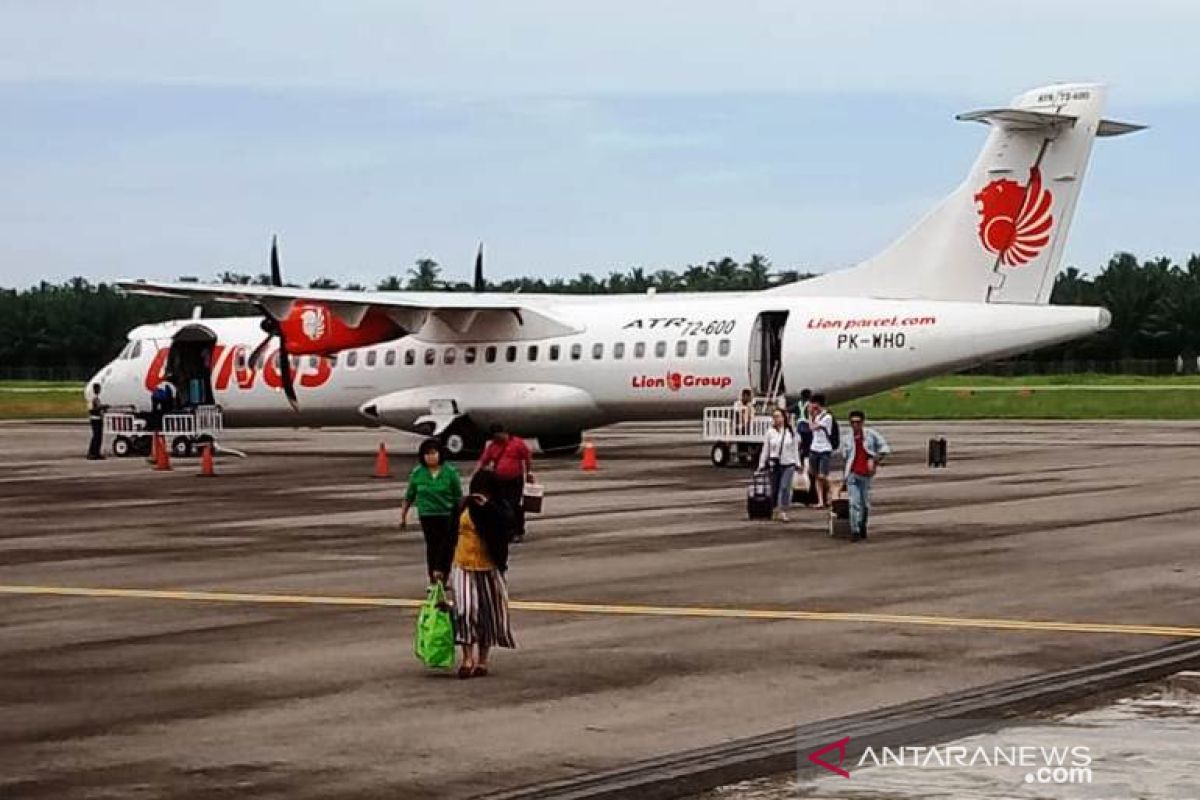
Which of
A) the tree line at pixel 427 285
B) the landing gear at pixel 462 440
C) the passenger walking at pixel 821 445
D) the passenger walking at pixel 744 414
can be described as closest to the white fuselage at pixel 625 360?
the landing gear at pixel 462 440

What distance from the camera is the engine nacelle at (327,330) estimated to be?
40.4m

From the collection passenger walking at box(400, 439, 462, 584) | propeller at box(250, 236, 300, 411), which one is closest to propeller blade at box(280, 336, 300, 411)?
propeller at box(250, 236, 300, 411)

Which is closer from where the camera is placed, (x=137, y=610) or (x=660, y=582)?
(x=137, y=610)

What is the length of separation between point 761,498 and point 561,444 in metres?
16.2

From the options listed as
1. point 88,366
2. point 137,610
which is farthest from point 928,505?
point 88,366

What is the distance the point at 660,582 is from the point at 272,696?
6587 millimetres

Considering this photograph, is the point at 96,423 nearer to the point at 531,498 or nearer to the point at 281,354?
the point at 281,354

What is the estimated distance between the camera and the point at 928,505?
88.1 ft

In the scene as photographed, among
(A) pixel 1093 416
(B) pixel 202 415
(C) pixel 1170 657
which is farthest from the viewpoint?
(A) pixel 1093 416

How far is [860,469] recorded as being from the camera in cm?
2217

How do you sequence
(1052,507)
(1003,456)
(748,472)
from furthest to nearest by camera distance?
(1003,456)
(748,472)
(1052,507)

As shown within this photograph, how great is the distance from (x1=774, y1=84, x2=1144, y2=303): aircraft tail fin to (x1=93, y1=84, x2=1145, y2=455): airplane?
0.08ft

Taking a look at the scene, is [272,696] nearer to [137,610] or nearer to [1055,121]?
[137,610]

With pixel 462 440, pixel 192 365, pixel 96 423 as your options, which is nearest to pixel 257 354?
pixel 192 365
